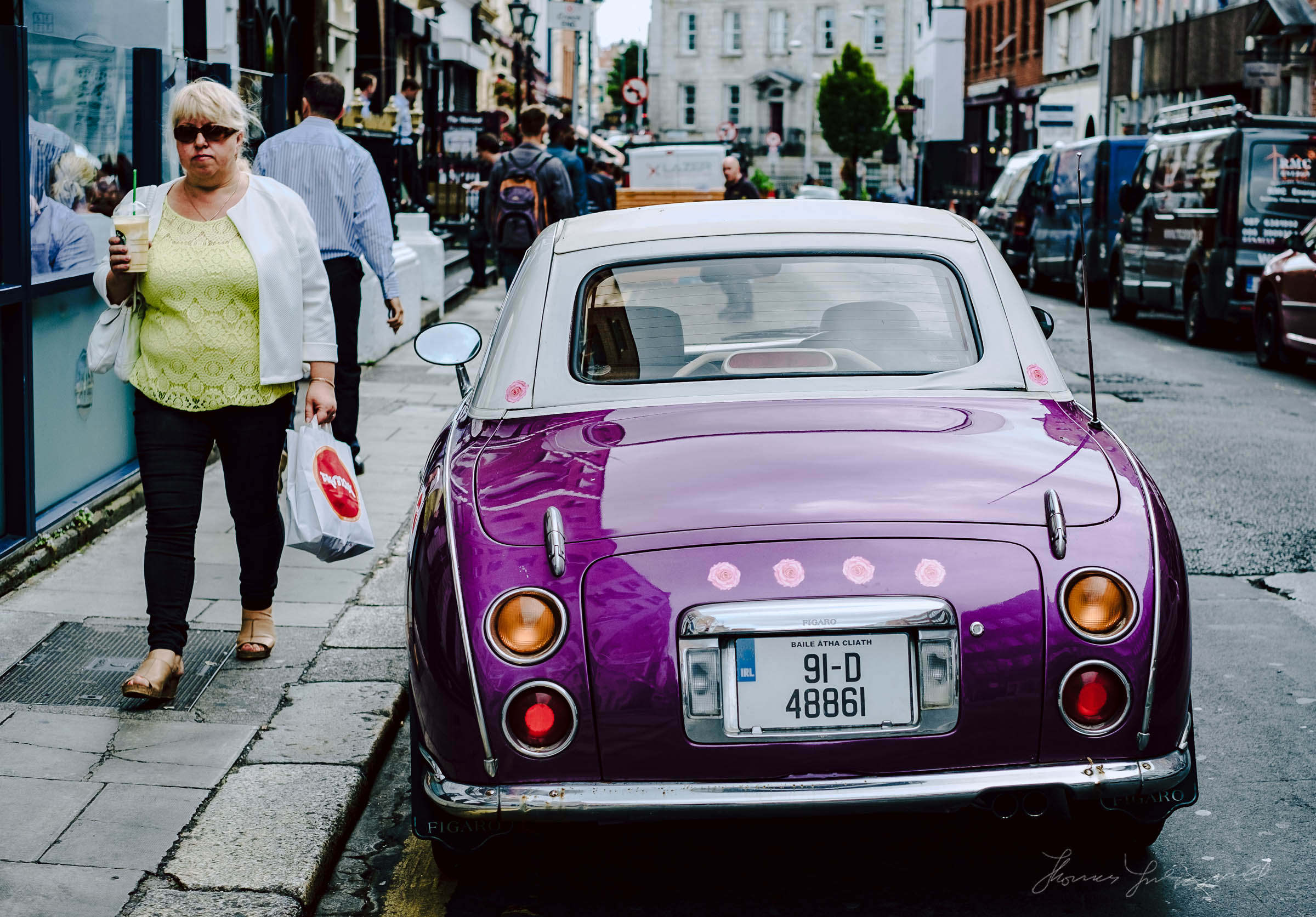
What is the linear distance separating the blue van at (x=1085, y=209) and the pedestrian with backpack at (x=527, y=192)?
11.0 m

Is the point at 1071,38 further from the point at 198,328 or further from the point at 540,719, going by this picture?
the point at 540,719

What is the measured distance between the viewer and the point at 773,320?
430 centimetres

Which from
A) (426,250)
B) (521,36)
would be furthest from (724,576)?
(521,36)

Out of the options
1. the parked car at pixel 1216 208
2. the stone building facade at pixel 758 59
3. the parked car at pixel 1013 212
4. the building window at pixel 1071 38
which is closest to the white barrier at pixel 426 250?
the parked car at pixel 1216 208

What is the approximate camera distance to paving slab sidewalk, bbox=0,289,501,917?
11.9ft

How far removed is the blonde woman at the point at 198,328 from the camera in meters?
4.86

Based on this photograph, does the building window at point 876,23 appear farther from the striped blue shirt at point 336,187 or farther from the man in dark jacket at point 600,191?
the striped blue shirt at point 336,187

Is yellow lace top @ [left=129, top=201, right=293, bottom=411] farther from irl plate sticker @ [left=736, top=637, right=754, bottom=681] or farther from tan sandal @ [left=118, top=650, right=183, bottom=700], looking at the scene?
irl plate sticker @ [left=736, top=637, right=754, bottom=681]

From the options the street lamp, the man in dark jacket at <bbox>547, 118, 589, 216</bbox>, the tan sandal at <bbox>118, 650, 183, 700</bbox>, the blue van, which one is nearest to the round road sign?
the street lamp

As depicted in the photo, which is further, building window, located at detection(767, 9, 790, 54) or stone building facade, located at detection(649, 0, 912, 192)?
building window, located at detection(767, 9, 790, 54)

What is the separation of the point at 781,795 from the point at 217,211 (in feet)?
8.91

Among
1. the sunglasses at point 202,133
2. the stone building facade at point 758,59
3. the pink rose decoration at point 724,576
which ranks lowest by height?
the pink rose decoration at point 724,576

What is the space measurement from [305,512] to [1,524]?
72.1 inches

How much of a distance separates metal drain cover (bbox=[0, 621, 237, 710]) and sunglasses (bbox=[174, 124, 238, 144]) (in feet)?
5.22
